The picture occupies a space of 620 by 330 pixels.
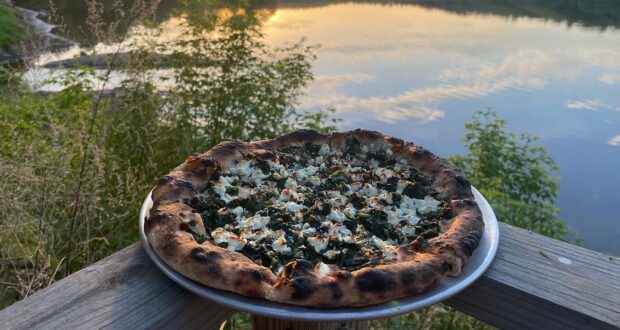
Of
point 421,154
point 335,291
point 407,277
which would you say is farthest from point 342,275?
point 421,154

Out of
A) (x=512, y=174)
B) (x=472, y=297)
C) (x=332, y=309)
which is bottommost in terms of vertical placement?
(x=512, y=174)

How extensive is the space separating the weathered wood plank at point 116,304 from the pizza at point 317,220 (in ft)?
0.29

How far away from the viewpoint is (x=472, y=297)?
1875 millimetres

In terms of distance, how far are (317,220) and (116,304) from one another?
2.12ft

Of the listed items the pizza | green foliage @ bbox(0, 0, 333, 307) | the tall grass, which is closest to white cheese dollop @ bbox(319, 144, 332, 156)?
the pizza

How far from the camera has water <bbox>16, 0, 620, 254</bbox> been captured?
25.0 ft

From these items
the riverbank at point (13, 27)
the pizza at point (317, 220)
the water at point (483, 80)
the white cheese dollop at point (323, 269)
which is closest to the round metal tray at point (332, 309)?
the pizza at point (317, 220)

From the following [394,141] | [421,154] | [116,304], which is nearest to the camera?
[116,304]

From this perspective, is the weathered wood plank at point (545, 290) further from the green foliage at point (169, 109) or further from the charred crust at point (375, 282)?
the green foliage at point (169, 109)

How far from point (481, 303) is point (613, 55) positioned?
37.5 ft

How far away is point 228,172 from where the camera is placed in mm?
2199

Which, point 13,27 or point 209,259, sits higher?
point 209,259

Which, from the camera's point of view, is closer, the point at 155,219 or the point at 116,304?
the point at 116,304

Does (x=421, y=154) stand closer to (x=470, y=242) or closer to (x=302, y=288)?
(x=470, y=242)
